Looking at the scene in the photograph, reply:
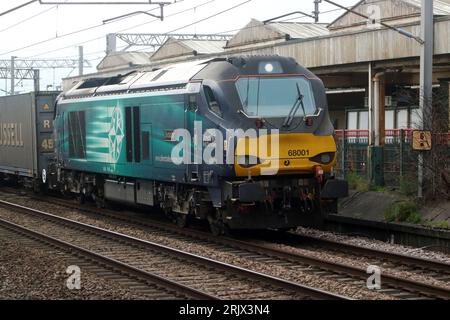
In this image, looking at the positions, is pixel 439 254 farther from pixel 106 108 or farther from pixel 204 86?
pixel 106 108

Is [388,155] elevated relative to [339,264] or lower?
elevated

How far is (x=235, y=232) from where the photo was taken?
16.9m

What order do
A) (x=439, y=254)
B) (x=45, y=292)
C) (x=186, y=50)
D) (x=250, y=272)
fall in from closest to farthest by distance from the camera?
(x=45, y=292), (x=250, y=272), (x=439, y=254), (x=186, y=50)

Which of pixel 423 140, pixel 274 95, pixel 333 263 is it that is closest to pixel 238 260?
pixel 333 263

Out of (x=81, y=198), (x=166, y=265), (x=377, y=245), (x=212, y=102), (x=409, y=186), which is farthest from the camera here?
(x=81, y=198)

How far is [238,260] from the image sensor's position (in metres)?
13.8

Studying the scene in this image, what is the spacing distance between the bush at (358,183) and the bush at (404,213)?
247 cm

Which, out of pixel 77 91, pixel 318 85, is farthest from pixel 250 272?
pixel 77 91

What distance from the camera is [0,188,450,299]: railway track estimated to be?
1100cm

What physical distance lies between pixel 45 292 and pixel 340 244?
6.47 meters

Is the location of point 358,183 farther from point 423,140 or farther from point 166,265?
point 166,265

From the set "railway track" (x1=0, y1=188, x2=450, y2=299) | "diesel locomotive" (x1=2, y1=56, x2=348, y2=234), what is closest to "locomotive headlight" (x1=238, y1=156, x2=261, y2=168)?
"diesel locomotive" (x1=2, y1=56, x2=348, y2=234)

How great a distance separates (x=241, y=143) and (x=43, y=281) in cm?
475

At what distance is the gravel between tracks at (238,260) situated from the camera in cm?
1102
